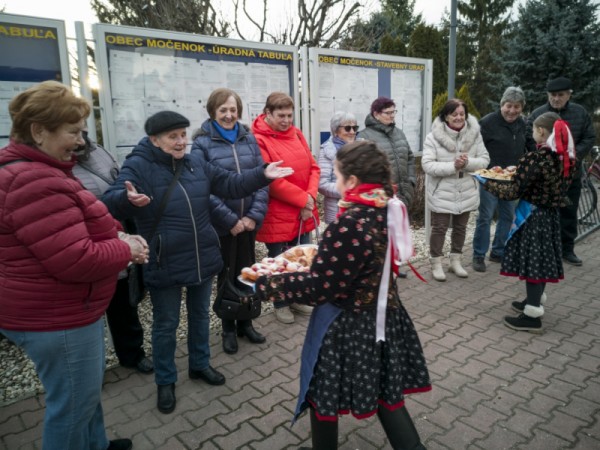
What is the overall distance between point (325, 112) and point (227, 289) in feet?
9.29

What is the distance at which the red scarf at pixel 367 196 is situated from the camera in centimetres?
201

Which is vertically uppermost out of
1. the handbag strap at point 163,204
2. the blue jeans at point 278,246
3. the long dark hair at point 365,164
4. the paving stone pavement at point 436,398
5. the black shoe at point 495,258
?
the long dark hair at point 365,164

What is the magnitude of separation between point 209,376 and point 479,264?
3922 mm

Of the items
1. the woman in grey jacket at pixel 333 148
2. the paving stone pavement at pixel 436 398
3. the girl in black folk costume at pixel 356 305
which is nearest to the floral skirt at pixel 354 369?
the girl in black folk costume at pixel 356 305

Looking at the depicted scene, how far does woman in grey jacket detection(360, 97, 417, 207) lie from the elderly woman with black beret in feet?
6.68

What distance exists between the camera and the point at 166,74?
413 centimetres

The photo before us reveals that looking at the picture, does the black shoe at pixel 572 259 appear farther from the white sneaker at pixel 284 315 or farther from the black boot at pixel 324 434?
the black boot at pixel 324 434

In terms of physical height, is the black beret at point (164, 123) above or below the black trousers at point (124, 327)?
above

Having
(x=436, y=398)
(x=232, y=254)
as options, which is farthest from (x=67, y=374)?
(x=436, y=398)

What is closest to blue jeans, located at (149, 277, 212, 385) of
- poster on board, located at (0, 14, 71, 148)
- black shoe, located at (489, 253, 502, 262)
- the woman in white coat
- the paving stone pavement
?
the paving stone pavement

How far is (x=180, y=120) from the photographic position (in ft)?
9.14

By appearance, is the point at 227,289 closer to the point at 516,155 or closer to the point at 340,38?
the point at 516,155

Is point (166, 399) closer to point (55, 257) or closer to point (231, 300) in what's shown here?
point (231, 300)

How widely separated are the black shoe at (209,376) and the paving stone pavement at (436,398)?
47 millimetres
